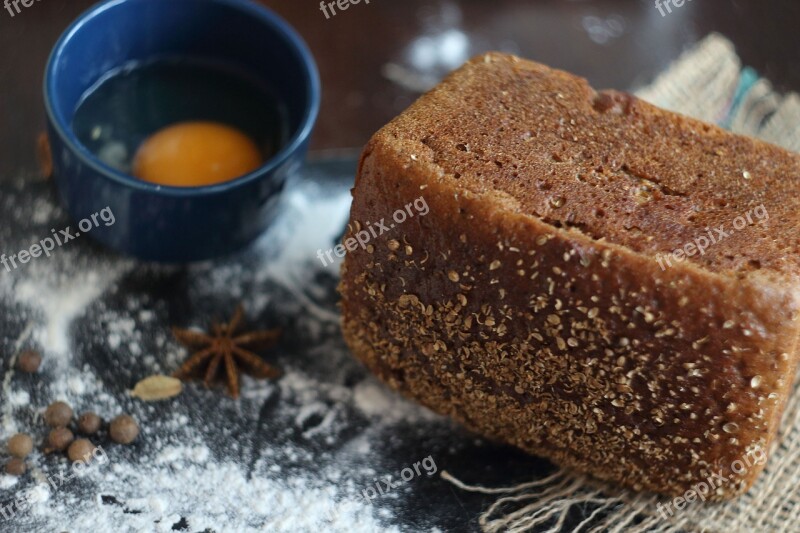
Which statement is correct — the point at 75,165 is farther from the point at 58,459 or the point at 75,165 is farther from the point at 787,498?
the point at 787,498

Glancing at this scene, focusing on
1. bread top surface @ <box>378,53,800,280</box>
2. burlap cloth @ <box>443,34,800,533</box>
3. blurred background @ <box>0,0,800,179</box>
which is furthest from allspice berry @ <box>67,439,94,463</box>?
blurred background @ <box>0,0,800,179</box>

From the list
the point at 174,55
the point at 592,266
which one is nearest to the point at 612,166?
the point at 592,266

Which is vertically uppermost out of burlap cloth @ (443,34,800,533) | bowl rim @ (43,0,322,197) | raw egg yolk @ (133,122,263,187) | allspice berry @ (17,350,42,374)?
bowl rim @ (43,0,322,197)

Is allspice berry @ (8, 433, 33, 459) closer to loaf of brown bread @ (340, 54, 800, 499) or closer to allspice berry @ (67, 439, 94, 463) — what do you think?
allspice berry @ (67, 439, 94, 463)

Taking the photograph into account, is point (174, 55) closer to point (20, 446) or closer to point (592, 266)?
point (20, 446)

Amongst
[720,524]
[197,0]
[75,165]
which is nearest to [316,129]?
[197,0]

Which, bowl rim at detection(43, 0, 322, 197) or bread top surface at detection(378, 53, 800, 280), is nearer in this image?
bread top surface at detection(378, 53, 800, 280)

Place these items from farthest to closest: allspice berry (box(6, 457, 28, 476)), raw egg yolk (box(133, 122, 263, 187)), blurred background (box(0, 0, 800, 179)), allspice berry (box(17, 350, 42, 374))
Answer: blurred background (box(0, 0, 800, 179)) < raw egg yolk (box(133, 122, 263, 187)) < allspice berry (box(17, 350, 42, 374)) < allspice berry (box(6, 457, 28, 476))
